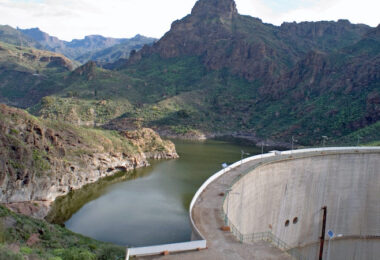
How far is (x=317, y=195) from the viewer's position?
3541cm

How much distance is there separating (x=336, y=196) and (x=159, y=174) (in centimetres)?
3042

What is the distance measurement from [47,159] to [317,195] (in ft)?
105

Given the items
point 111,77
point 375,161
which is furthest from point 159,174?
point 111,77

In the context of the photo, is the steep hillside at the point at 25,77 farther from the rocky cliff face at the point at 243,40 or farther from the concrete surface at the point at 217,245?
the concrete surface at the point at 217,245

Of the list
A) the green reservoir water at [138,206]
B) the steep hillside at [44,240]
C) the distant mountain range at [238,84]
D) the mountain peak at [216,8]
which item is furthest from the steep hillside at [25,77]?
the steep hillside at [44,240]

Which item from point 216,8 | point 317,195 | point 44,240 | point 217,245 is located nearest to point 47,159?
point 44,240

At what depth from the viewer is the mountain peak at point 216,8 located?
188 metres

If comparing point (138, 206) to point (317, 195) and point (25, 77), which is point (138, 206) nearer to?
point (317, 195)

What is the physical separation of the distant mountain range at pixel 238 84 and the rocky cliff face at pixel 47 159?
4771 cm

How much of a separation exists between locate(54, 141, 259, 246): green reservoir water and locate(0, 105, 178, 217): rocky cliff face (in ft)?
6.96

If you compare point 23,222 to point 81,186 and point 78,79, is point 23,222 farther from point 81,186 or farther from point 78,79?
point 78,79

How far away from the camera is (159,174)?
58.5 m

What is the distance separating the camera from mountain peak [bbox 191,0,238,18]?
618ft

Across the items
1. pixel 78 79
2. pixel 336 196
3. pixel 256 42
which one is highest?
pixel 256 42
